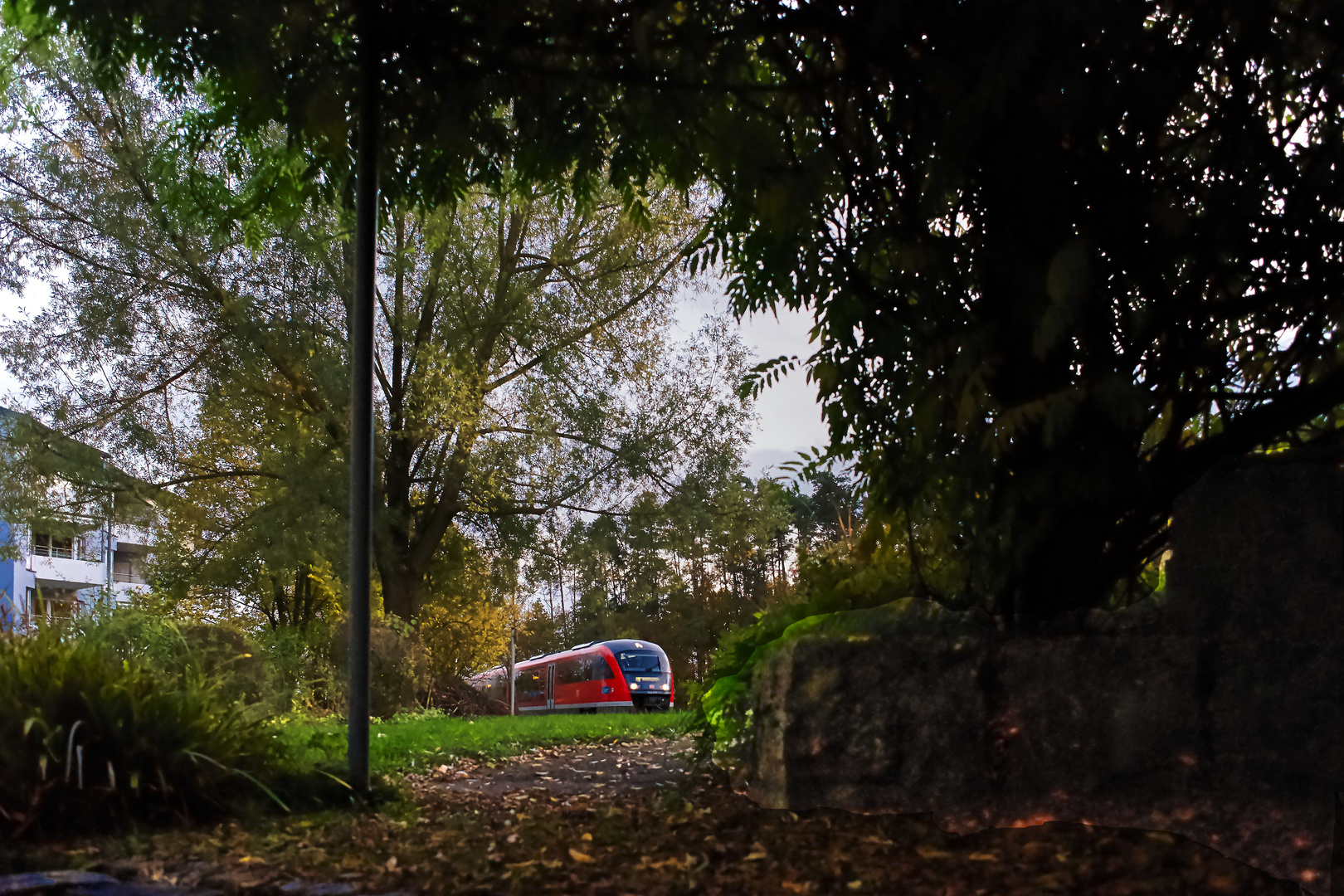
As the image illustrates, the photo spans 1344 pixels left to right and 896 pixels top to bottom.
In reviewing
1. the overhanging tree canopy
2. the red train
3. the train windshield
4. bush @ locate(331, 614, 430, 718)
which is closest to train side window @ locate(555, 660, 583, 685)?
the red train

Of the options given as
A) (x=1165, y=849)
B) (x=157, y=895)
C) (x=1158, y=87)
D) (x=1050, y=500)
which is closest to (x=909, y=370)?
(x=1050, y=500)

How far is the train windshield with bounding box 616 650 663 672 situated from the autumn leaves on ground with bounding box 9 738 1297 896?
18702 millimetres

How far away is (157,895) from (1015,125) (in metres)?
3.59

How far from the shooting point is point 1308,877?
318 centimetres

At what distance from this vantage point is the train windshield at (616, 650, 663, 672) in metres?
22.8

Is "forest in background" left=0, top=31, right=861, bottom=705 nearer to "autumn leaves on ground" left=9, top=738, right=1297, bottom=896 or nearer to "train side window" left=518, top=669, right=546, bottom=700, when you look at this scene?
"autumn leaves on ground" left=9, top=738, right=1297, bottom=896

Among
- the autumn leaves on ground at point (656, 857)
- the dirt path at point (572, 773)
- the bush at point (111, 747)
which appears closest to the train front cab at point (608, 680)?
the dirt path at point (572, 773)

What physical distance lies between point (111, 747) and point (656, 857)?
2.10 metres

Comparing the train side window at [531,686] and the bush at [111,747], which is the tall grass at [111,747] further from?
the train side window at [531,686]

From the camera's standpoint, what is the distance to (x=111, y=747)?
389cm

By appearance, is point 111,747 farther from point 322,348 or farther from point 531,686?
point 531,686

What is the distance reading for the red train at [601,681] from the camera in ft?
74.3

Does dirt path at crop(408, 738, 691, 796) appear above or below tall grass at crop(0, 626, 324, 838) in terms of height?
below

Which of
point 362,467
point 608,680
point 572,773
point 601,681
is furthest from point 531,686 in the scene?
point 362,467
